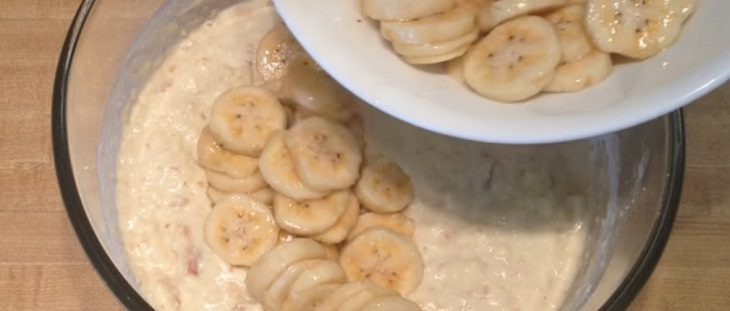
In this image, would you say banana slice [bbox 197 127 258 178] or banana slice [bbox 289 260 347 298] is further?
banana slice [bbox 197 127 258 178]

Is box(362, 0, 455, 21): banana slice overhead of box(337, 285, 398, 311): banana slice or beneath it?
overhead

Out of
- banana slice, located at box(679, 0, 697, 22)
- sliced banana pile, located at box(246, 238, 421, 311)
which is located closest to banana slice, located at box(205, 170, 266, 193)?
sliced banana pile, located at box(246, 238, 421, 311)

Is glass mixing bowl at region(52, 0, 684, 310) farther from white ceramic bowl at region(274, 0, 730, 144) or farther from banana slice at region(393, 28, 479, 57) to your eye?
banana slice at region(393, 28, 479, 57)

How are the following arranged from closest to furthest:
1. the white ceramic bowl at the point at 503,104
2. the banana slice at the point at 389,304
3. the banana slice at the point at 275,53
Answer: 1. the white ceramic bowl at the point at 503,104
2. the banana slice at the point at 389,304
3. the banana slice at the point at 275,53

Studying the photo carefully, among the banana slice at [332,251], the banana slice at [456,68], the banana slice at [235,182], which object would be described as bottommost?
the banana slice at [332,251]

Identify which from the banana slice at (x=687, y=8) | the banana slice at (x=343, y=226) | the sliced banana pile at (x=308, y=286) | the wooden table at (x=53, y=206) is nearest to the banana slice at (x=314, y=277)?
the sliced banana pile at (x=308, y=286)

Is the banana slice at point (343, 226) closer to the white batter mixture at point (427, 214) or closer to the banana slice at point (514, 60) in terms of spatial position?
the white batter mixture at point (427, 214)

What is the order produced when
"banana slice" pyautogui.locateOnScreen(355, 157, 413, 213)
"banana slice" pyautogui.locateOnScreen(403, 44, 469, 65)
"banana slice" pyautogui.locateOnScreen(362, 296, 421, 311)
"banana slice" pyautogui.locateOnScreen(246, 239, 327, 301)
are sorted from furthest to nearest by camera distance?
"banana slice" pyautogui.locateOnScreen(355, 157, 413, 213) → "banana slice" pyautogui.locateOnScreen(246, 239, 327, 301) → "banana slice" pyautogui.locateOnScreen(362, 296, 421, 311) → "banana slice" pyautogui.locateOnScreen(403, 44, 469, 65)
